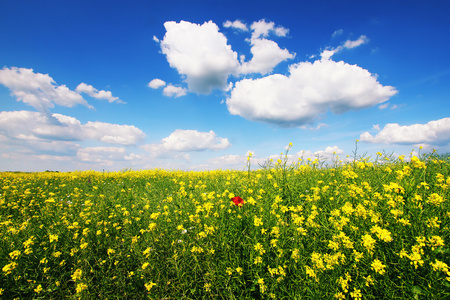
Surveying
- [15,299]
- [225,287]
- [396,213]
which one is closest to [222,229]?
[225,287]

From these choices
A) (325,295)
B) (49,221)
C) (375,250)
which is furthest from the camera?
(49,221)

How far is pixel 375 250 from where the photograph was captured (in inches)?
96.0

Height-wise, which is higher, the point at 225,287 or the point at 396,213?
the point at 396,213

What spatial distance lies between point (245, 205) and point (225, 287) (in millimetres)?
1204

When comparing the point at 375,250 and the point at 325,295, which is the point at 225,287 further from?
the point at 375,250

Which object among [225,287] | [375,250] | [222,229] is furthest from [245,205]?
[375,250]

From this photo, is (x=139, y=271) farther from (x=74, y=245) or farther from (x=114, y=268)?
(x=74, y=245)

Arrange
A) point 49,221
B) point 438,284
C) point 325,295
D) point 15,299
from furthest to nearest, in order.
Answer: point 49,221, point 15,299, point 325,295, point 438,284

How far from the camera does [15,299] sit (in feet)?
9.41

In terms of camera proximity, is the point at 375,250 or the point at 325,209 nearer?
the point at 375,250

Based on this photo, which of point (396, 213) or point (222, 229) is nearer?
point (396, 213)

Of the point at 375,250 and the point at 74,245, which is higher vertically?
the point at 375,250

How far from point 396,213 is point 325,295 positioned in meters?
1.26

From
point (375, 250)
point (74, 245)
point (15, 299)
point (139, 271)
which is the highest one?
point (375, 250)
